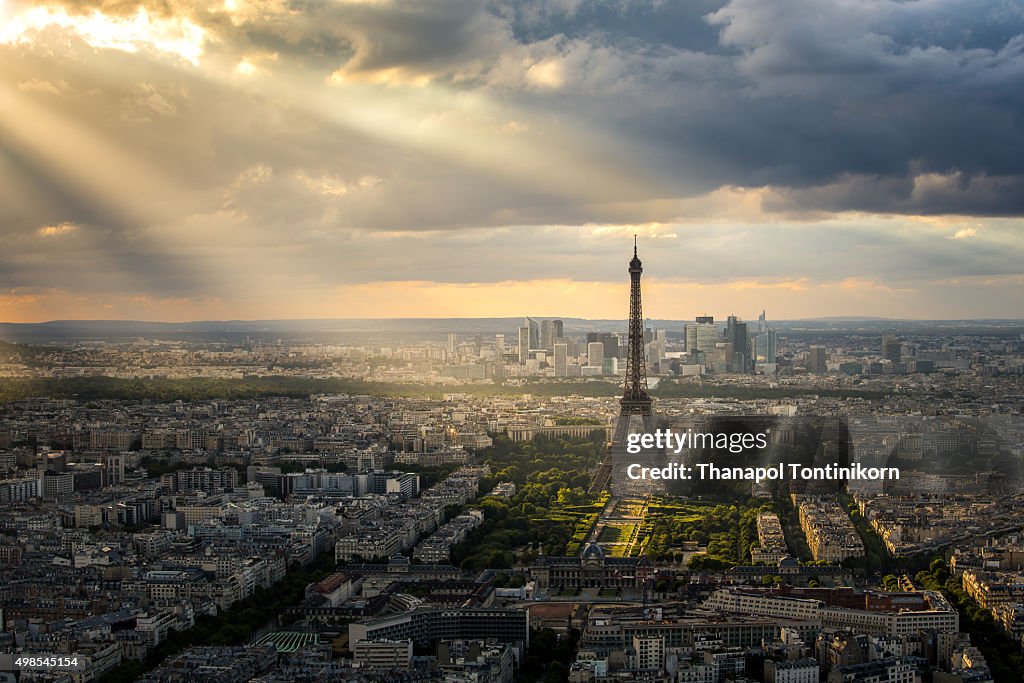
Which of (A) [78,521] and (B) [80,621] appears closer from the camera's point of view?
(B) [80,621]

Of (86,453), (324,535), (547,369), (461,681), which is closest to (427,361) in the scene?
(547,369)

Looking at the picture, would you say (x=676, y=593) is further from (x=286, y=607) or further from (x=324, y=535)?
(x=324, y=535)

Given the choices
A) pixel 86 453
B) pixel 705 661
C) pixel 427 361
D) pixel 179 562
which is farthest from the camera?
pixel 427 361

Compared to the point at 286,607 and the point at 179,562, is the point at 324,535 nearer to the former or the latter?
the point at 179,562

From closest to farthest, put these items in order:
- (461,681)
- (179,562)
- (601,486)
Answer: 1. (461,681)
2. (179,562)
3. (601,486)

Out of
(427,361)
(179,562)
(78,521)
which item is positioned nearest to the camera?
(179,562)

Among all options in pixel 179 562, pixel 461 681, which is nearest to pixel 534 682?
pixel 461 681
